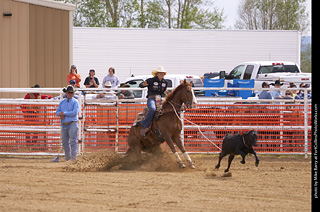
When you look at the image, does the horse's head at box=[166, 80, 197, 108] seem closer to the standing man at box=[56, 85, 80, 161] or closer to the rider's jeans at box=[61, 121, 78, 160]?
the standing man at box=[56, 85, 80, 161]

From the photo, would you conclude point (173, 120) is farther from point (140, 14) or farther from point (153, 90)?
point (140, 14)

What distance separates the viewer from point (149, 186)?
11.4m

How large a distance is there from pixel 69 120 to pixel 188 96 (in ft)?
10.9

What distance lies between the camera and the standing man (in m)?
15.8

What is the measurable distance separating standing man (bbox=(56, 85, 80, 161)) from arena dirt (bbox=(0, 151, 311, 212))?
0.58 metres

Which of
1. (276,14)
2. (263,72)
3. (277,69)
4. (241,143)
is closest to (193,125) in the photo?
(241,143)

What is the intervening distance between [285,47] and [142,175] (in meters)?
22.4

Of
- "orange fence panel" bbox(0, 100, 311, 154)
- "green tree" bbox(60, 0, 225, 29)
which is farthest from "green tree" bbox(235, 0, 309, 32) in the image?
"orange fence panel" bbox(0, 100, 311, 154)

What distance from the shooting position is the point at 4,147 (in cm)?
1798

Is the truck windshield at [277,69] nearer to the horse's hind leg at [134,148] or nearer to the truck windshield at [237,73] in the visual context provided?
the truck windshield at [237,73]

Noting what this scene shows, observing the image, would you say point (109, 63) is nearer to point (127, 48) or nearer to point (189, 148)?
point (127, 48)

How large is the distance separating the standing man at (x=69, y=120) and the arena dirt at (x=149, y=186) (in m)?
0.58

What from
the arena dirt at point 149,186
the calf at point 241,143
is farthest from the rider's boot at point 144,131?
the calf at point 241,143

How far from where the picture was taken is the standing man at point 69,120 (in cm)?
1575
